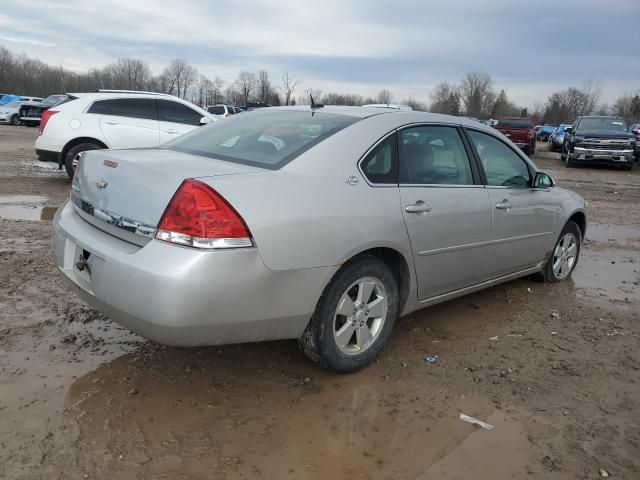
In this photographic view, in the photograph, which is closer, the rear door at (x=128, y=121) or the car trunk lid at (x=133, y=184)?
the car trunk lid at (x=133, y=184)

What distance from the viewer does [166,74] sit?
89.5m

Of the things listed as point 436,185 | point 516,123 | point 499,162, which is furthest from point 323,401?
point 516,123

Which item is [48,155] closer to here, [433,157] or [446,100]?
[433,157]

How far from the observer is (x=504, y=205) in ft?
13.5

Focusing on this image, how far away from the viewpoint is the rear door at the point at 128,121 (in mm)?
9367

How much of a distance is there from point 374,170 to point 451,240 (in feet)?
2.62

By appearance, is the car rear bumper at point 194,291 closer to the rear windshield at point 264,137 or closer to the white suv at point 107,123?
A: the rear windshield at point 264,137

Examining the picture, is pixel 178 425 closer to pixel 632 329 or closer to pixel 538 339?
pixel 538 339

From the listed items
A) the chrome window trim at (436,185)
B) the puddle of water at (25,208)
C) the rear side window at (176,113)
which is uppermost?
the rear side window at (176,113)

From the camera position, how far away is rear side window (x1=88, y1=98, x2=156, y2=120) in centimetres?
946

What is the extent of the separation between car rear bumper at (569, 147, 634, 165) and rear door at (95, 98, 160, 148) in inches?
572

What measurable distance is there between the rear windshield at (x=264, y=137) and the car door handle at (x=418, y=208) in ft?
2.08

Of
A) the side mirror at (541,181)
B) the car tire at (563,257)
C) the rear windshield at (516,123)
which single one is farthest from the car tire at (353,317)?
the rear windshield at (516,123)

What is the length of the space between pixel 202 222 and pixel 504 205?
8.24 ft
